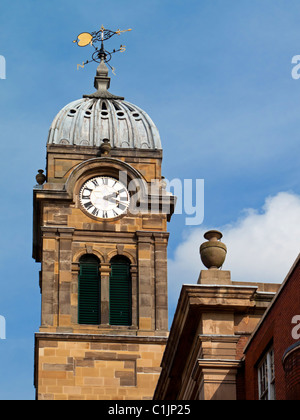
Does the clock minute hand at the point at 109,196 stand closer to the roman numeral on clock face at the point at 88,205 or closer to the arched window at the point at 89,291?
the roman numeral on clock face at the point at 88,205

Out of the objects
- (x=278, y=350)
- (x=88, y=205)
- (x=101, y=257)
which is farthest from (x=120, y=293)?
(x=278, y=350)

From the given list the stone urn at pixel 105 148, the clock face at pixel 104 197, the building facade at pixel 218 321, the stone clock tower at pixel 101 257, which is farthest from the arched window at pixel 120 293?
the building facade at pixel 218 321

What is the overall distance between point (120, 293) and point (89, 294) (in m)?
1.25

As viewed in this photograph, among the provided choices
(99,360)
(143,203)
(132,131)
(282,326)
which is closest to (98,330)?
(99,360)

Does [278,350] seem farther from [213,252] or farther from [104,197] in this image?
[104,197]

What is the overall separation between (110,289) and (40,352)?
13.4 feet

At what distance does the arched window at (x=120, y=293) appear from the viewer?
55281mm

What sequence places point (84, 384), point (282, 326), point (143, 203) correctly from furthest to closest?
point (143, 203) → point (84, 384) → point (282, 326)

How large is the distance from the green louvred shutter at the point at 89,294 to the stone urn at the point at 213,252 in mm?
18731

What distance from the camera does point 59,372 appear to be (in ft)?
176

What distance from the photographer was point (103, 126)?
59.5m

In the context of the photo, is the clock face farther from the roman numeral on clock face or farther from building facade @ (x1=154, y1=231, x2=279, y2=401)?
building facade @ (x1=154, y1=231, x2=279, y2=401)

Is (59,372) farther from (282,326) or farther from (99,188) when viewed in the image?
(282,326)

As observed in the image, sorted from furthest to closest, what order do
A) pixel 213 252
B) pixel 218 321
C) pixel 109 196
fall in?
pixel 109 196
pixel 213 252
pixel 218 321
